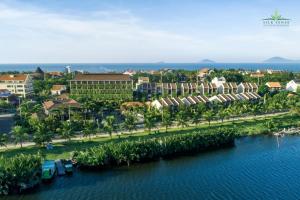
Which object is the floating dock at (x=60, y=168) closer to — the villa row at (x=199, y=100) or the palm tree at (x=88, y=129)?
the palm tree at (x=88, y=129)

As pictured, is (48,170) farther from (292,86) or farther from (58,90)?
(292,86)

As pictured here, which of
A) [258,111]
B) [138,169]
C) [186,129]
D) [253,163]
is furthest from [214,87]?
[138,169]

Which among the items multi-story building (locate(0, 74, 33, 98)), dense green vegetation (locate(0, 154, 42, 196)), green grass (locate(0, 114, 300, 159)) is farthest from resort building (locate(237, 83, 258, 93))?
dense green vegetation (locate(0, 154, 42, 196))

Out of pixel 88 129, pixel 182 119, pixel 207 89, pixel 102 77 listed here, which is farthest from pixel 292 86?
pixel 88 129

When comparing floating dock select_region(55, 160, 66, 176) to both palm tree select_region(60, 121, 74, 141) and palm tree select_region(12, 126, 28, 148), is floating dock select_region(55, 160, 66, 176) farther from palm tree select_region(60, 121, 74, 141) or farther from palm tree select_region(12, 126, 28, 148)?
palm tree select_region(12, 126, 28, 148)

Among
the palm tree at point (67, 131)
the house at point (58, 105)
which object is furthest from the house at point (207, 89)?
the palm tree at point (67, 131)

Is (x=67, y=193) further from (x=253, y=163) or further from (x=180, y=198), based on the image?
(x=253, y=163)
